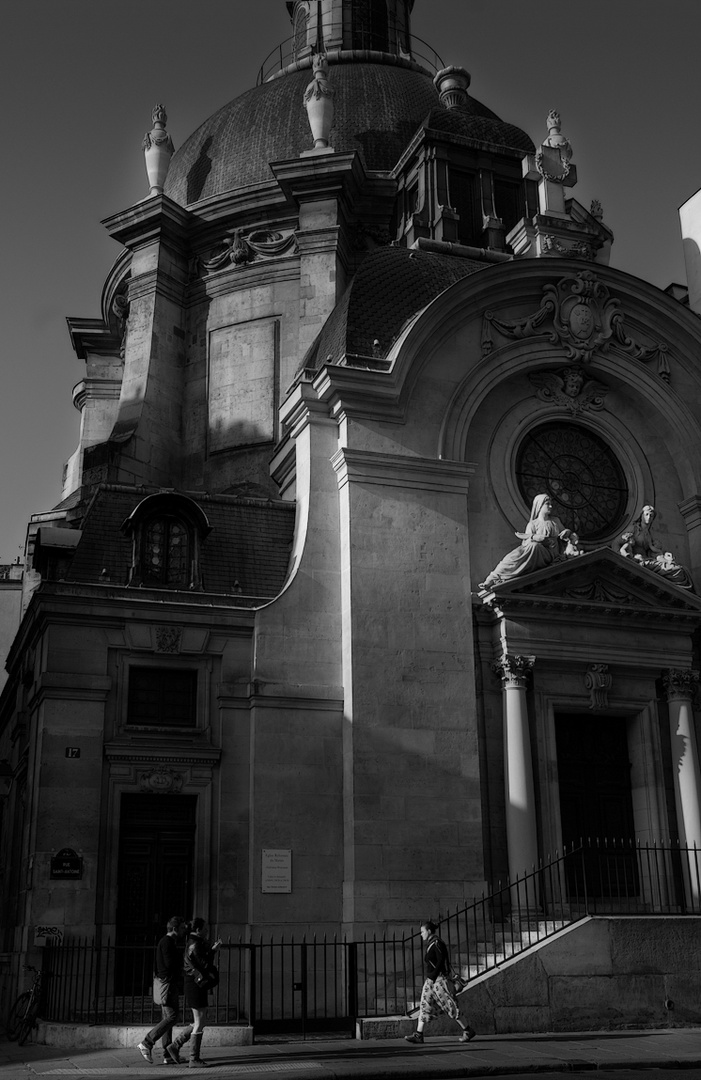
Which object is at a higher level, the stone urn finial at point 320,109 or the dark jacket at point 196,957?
the stone urn finial at point 320,109

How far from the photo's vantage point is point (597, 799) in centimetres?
2341

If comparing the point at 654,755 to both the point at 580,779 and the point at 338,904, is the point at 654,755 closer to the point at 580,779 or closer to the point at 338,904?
the point at 580,779

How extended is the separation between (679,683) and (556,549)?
359 centimetres

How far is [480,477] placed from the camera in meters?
24.7

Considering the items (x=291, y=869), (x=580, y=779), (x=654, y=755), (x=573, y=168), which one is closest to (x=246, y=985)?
(x=291, y=869)

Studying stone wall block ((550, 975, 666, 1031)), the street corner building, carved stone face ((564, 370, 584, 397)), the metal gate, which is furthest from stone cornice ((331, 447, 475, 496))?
stone wall block ((550, 975, 666, 1031))

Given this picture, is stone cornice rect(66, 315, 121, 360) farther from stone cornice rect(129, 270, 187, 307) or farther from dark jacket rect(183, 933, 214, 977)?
dark jacket rect(183, 933, 214, 977)

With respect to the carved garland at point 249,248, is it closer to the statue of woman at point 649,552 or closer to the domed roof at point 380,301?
the domed roof at point 380,301

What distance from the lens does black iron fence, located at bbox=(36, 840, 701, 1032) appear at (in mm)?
18484

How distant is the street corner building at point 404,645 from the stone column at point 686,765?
0.06 meters

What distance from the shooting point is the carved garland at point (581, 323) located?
1013 inches

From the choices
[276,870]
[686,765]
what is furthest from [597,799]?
[276,870]

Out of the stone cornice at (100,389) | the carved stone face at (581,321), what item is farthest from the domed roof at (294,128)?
the carved stone face at (581,321)

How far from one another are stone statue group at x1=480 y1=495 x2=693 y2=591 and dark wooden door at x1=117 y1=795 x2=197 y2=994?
7286mm
